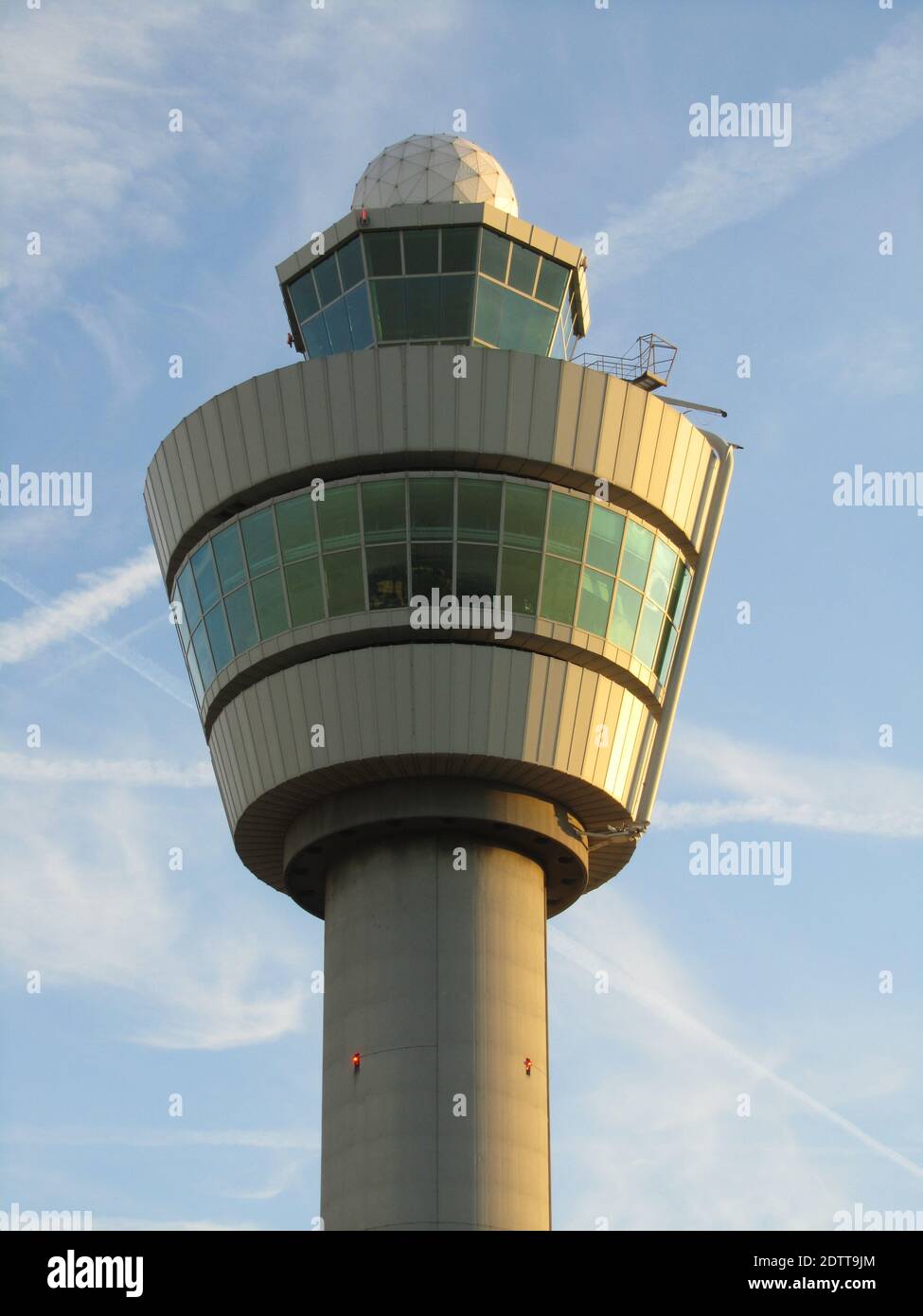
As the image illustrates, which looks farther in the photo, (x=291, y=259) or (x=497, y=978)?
(x=291, y=259)

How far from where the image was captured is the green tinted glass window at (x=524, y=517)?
3766 cm

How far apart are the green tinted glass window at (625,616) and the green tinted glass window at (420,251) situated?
8.42 metres

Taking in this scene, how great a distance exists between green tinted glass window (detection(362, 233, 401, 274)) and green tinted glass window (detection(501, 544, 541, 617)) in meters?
7.93

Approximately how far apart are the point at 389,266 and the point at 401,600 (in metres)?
8.55

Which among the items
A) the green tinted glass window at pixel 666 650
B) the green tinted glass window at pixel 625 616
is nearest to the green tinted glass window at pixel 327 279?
the green tinted glass window at pixel 625 616

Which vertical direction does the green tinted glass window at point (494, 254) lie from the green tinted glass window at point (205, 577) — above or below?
above

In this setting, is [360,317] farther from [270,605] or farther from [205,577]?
[270,605]

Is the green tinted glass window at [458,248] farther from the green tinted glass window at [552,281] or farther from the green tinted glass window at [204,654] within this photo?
the green tinted glass window at [204,654]

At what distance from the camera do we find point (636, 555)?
39.3 metres
